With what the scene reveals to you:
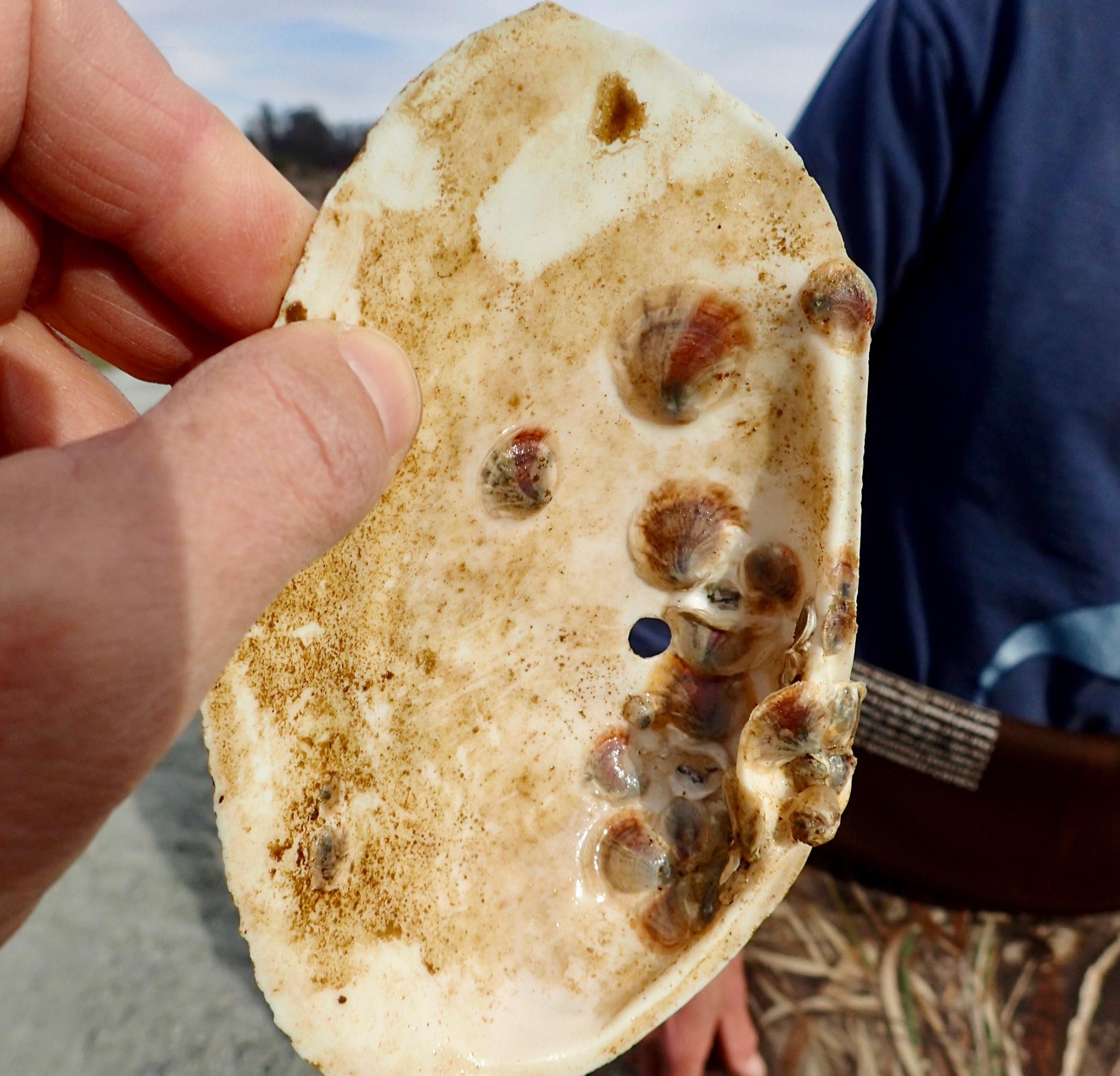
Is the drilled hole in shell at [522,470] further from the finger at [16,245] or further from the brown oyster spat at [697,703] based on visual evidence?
the finger at [16,245]

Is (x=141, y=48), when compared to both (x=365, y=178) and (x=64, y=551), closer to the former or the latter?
(x=365, y=178)

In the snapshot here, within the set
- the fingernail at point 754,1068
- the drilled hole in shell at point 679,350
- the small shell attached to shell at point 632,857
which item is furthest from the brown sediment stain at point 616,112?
the fingernail at point 754,1068

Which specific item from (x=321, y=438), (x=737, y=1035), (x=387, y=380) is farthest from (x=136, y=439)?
(x=737, y=1035)

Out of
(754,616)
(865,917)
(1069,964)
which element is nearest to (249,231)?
(754,616)

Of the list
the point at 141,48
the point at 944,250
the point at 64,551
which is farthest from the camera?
the point at 944,250

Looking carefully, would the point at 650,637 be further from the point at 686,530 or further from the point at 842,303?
the point at 842,303

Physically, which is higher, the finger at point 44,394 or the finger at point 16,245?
the finger at point 16,245

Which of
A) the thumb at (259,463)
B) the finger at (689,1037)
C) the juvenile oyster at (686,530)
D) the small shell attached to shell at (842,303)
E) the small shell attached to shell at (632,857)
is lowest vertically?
the finger at (689,1037)
